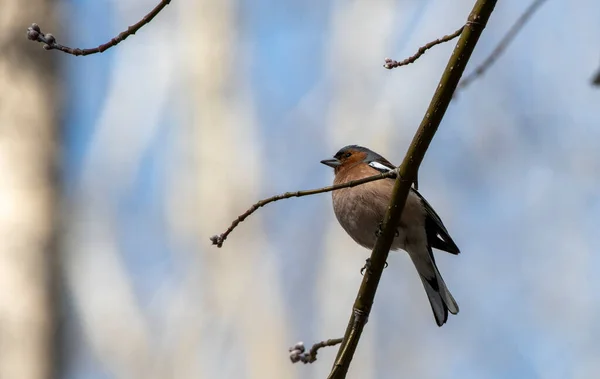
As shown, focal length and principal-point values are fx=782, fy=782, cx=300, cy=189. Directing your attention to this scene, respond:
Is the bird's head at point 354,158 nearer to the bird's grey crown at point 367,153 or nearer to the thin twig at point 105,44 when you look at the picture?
the bird's grey crown at point 367,153

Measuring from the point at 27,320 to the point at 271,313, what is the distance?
150 inches

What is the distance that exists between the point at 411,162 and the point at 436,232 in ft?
6.27

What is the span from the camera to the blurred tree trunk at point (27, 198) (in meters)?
4.68

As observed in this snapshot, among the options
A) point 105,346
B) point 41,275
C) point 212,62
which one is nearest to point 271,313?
point 105,346

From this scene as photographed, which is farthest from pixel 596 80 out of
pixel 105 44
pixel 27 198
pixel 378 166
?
pixel 27 198

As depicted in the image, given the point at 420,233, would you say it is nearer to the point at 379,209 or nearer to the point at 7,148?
the point at 379,209

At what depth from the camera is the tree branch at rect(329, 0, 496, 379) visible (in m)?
2.41

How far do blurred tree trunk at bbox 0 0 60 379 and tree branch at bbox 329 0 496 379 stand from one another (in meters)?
2.77

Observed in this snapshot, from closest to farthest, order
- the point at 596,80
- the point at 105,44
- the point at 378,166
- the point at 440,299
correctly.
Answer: the point at 596,80 < the point at 105,44 < the point at 440,299 < the point at 378,166

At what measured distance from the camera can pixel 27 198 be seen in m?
4.91

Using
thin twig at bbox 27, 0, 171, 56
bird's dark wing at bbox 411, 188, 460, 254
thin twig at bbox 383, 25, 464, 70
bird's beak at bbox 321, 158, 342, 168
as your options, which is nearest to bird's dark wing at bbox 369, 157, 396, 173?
bird's beak at bbox 321, 158, 342, 168

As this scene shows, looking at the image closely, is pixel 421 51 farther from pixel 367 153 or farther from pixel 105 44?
pixel 367 153

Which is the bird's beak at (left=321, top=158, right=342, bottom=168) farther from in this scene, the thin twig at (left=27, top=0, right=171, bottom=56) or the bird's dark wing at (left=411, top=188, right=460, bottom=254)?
the thin twig at (left=27, top=0, right=171, bottom=56)

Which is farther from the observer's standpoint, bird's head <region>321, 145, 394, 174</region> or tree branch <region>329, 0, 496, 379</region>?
bird's head <region>321, 145, 394, 174</region>
